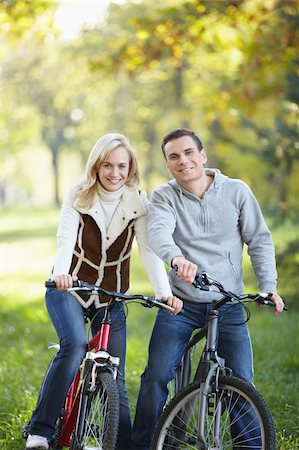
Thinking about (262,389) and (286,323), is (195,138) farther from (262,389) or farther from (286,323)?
(286,323)

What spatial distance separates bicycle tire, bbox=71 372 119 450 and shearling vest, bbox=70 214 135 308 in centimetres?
57

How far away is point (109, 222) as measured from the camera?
4.91 metres

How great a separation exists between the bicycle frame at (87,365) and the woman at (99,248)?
9 cm

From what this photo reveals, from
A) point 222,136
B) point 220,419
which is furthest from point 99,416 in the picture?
point 222,136

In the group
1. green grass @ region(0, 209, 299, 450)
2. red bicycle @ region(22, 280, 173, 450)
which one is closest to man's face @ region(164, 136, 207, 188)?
red bicycle @ region(22, 280, 173, 450)

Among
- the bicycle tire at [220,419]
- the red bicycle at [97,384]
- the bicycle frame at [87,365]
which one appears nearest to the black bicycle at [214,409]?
the bicycle tire at [220,419]

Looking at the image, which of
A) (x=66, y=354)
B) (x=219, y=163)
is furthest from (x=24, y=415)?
(x=219, y=163)

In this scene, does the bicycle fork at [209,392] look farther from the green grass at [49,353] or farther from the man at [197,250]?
the green grass at [49,353]

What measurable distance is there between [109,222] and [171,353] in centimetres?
81

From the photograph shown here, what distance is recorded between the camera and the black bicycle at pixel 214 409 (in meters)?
4.17

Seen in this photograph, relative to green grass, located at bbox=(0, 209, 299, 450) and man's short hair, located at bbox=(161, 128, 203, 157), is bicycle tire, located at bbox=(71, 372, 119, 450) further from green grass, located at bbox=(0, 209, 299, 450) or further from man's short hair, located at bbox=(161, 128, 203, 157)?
man's short hair, located at bbox=(161, 128, 203, 157)

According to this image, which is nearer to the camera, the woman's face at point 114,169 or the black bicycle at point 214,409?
the black bicycle at point 214,409

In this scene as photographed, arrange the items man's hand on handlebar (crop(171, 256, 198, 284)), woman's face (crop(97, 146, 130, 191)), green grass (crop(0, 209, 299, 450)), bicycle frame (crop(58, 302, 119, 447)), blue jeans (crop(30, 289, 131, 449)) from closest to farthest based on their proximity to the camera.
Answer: man's hand on handlebar (crop(171, 256, 198, 284))
bicycle frame (crop(58, 302, 119, 447))
blue jeans (crop(30, 289, 131, 449))
woman's face (crop(97, 146, 130, 191))
green grass (crop(0, 209, 299, 450))

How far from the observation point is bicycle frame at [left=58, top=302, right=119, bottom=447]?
452cm
